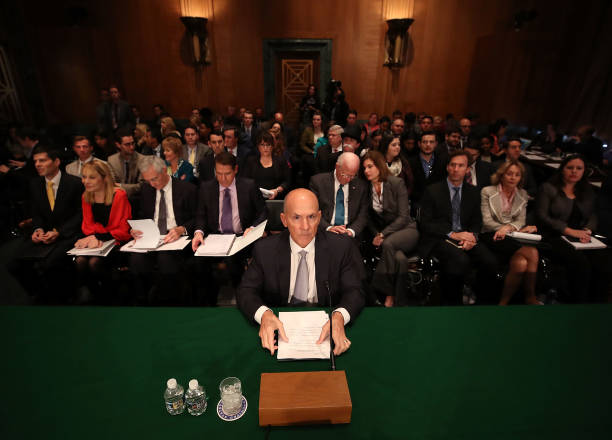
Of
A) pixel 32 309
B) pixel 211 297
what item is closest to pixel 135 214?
pixel 211 297

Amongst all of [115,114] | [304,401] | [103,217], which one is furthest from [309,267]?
[115,114]

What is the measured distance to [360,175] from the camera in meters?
3.94

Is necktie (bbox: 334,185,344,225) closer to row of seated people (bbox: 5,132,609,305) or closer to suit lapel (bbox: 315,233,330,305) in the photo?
row of seated people (bbox: 5,132,609,305)

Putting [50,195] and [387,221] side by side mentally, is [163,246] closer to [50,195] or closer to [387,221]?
[50,195]

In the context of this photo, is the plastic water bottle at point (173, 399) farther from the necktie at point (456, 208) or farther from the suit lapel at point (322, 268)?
the necktie at point (456, 208)

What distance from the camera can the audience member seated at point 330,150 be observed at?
5282 millimetres

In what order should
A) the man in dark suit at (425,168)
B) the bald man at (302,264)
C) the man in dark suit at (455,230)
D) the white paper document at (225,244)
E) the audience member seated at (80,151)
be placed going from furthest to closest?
the man in dark suit at (425,168) → the audience member seated at (80,151) → the man in dark suit at (455,230) → the white paper document at (225,244) → the bald man at (302,264)

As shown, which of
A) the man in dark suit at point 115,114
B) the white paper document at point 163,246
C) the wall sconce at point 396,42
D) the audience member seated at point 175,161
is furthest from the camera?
the wall sconce at point 396,42

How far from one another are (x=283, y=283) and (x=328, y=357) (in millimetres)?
637

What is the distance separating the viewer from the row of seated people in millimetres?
3312

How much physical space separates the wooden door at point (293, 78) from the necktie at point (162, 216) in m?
7.03

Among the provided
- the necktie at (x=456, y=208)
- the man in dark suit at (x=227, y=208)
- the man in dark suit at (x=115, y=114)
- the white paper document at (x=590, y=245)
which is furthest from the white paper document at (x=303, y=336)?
the man in dark suit at (x=115, y=114)

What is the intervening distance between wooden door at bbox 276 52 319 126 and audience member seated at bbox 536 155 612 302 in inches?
287

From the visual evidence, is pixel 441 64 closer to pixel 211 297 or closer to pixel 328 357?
pixel 211 297
